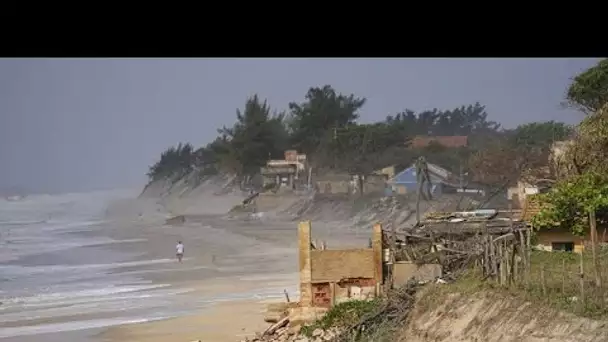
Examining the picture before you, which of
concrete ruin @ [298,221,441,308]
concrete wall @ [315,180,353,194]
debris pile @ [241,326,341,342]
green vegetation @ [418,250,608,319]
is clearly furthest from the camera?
concrete wall @ [315,180,353,194]

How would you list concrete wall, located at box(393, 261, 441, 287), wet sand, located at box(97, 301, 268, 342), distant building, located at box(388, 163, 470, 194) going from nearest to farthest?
concrete wall, located at box(393, 261, 441, 287)
wet sand, located at box(97, 301, 268, 342)
distant building, located at box(388, 163, 470, 194)

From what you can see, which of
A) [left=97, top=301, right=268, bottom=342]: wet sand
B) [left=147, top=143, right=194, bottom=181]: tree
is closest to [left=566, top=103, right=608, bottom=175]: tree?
[left=97, top=301, right=268, bottom=342]: wet sand

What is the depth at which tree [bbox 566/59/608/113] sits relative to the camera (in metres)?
17.6

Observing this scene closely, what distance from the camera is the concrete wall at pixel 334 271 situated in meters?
11.5

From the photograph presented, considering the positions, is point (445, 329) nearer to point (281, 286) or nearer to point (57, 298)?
point (281, 286)

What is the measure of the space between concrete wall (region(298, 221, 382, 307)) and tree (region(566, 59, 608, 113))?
8.04m

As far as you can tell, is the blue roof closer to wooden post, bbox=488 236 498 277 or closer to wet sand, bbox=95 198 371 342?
wet sand, bbox=95 198 371 342

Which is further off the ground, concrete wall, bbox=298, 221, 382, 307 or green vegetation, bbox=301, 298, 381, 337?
concrete wall, bbox=298, 221, 382, 307

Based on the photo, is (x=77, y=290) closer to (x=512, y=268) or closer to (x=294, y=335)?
(x=294, y=335)

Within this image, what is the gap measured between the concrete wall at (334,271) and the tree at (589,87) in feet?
26.4

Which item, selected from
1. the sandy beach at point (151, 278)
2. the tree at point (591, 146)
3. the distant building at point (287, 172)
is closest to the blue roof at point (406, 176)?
the sandy beach at point (151, 278)

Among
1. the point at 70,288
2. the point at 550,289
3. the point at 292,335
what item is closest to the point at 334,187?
the point at 70,288

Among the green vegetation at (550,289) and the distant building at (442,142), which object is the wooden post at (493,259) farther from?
the distant building at (442,142)

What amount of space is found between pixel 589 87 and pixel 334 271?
29.3ft
